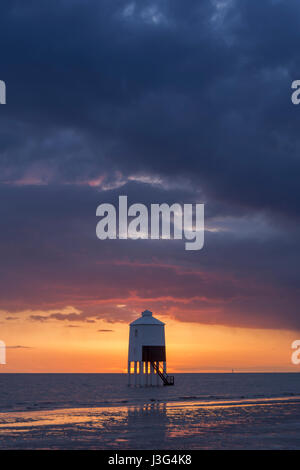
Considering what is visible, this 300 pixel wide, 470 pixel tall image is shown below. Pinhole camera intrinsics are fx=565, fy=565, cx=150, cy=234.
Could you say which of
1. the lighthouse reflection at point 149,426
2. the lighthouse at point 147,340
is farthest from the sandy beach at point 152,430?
the lighthouse at point 147,340

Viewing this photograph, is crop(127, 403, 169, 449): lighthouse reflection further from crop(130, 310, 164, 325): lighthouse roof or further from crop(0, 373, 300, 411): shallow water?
crop(130, 310, 164, 325): lighthouse roof

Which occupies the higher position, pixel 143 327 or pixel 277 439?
pixel 143 327

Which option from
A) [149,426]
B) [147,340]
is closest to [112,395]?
[147,340]

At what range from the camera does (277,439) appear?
2725cm

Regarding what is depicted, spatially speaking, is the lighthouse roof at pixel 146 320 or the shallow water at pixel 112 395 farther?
the lighthouse roof at pixel 146 320

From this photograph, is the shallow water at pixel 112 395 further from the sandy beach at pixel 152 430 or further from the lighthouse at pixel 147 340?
the sandy beach at pixel 152 430

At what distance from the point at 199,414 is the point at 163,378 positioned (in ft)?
128

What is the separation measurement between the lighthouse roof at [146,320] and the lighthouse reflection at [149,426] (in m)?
27.5

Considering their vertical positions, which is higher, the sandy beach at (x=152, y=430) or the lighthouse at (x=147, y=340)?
the lighthouse at (x=147, y=340)

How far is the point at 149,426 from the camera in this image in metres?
32.7

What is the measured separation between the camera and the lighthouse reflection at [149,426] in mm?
26016

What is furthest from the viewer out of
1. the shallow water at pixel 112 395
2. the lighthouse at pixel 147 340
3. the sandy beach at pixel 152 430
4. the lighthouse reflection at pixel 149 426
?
the lighthouse at pixel 147 340
